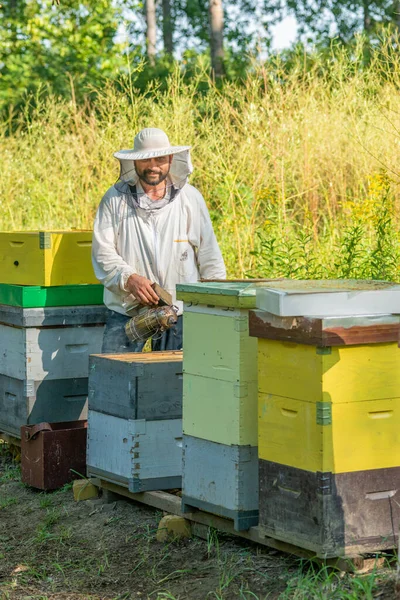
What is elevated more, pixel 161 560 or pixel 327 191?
pixel 327 191

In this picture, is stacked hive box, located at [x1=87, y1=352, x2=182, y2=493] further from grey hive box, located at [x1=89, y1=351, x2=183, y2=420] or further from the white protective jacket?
the white protective jacket

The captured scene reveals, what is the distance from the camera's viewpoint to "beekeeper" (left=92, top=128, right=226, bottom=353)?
533 centimetres

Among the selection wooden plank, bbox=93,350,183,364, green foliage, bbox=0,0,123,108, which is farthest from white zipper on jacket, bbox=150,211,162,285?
green foliage, bbox=0,0,123,108

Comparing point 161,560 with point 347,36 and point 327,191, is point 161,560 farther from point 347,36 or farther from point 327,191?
point 347,36

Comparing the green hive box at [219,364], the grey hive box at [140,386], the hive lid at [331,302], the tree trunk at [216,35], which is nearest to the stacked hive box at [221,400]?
the green hive box at [219,364]

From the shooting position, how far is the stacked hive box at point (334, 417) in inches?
134

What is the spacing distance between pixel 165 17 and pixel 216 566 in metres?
24.2

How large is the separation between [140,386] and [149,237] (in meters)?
1.13

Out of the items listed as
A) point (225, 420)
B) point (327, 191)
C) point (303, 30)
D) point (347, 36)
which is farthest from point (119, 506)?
point (303, 30)

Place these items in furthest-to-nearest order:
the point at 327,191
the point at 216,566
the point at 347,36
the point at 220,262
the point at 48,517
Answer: the point at 347,36 → the point at 327,191 → the point at 220,262 → the point at 48,517 → the point at 216,566

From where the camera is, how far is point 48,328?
548cm

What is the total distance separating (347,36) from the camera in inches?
982

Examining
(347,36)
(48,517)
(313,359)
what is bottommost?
(48,517)

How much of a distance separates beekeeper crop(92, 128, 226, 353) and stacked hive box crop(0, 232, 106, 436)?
26cm
